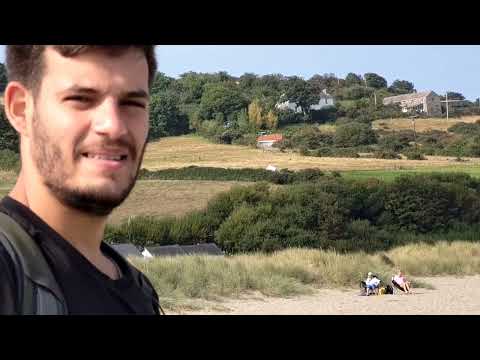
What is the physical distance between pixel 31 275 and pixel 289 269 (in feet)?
18.5

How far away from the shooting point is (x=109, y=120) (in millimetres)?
786

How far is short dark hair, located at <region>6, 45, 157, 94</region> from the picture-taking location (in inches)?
30.2

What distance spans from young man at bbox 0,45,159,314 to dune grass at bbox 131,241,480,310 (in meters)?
4.57

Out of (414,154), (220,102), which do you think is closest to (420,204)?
(414,154)

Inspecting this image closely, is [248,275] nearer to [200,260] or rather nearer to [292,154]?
[200,260]

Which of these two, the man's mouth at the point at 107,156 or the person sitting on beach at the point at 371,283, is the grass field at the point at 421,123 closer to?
the person sitting on beach at the point at 371,283

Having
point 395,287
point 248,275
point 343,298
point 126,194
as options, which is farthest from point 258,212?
point 126,194

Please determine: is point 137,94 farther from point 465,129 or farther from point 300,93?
point 465,129

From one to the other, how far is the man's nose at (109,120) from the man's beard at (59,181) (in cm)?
4

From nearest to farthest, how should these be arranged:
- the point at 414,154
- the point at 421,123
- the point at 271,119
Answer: the point at 271,119
the point at 414,154
the point at 421,123

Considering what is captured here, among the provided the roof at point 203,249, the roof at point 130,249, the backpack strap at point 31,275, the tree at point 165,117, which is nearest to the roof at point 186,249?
the roof at point 203,249

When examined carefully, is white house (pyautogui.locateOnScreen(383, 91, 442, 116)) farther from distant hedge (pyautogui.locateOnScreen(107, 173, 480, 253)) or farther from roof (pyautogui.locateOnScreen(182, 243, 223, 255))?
roof (pyautogui.locateOnScreen(182, 243, 223, 255))

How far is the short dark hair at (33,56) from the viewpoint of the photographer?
77cm

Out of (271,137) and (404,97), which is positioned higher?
(404,97)
